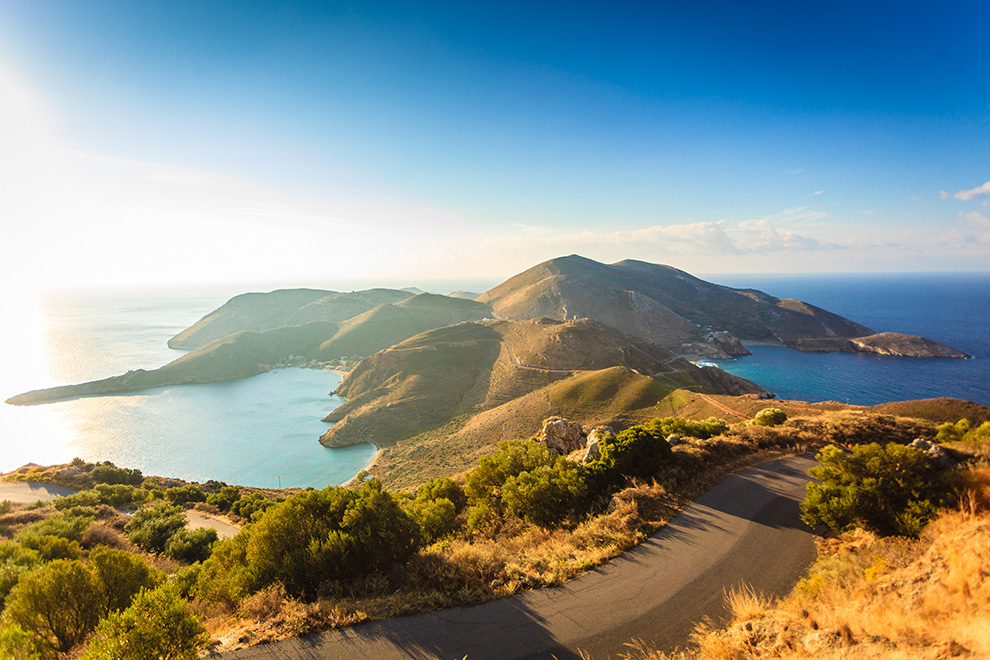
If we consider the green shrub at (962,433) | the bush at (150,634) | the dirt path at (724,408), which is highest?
the bush at (150,634)

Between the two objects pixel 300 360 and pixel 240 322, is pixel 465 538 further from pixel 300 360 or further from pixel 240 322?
pixel 240 322

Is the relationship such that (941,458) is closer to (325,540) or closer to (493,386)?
(325,540)

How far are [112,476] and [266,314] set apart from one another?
158280 millimetres

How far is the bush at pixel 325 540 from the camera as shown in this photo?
907cm

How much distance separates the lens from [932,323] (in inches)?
6083

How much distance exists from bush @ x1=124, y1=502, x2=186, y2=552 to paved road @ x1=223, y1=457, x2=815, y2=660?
18161 mm

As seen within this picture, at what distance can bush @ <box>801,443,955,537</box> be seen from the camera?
8750 millimetres

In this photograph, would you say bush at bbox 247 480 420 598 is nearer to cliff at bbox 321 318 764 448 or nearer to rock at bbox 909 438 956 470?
rock at bbox 909 438 956 470

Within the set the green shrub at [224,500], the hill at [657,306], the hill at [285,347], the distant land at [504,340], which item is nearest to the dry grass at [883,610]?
the green shrub at [224,500]

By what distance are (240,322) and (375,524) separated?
19477 cm

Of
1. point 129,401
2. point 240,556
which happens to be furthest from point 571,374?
point 129,401

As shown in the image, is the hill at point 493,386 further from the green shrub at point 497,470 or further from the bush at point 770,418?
the green shrub at point 497,470

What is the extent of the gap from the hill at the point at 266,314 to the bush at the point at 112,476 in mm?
126932

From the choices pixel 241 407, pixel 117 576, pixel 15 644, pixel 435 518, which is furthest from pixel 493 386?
pixel 15 644
